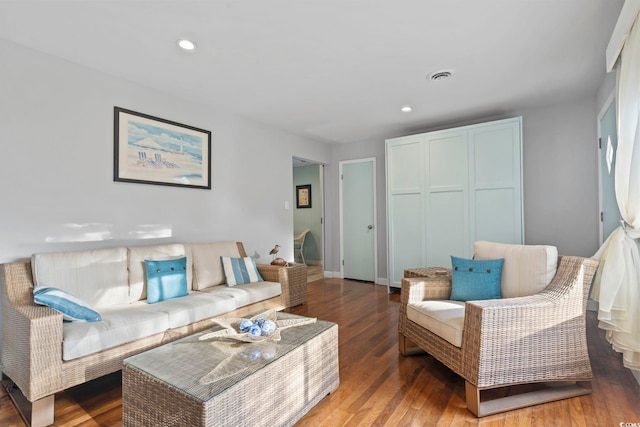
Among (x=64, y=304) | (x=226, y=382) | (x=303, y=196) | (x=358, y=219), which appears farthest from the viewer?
(x=303, y=196)

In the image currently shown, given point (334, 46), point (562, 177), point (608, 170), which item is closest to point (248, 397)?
point (334, 46)

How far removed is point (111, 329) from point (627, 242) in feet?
11.0

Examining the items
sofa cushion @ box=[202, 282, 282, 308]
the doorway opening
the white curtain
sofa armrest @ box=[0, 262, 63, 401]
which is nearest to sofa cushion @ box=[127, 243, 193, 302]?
sofa cushion @ box=[202, 282, 282, 308]

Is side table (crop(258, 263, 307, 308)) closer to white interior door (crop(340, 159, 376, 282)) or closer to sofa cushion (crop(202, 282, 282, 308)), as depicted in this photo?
sofa cushion (crop(202, 282, 282, 308))

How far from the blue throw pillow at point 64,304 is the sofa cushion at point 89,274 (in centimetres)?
26

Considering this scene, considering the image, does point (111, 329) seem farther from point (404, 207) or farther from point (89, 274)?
point (404, 207)

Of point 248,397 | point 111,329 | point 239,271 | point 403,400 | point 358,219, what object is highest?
point 358,219

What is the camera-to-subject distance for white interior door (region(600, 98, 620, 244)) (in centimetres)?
278

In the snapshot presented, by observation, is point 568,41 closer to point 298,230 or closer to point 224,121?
point 224,121

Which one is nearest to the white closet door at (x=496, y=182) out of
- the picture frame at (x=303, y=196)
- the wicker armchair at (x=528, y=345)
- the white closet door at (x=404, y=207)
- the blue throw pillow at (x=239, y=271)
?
the white closet door at (x=404, y=207)

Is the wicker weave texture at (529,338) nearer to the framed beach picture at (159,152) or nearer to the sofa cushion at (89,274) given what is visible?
the sofa cushion at (89,274)

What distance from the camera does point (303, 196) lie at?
22.3ft

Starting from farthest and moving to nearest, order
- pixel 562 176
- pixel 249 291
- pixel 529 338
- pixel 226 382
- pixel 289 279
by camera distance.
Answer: pixel 562 176 → pixel 289 279 → pixel 249 291 → pixel 529 338 → pixel 226 382

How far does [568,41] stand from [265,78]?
7.91 ft
